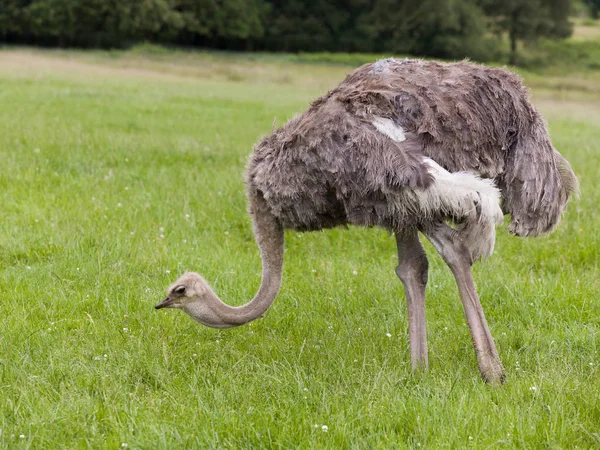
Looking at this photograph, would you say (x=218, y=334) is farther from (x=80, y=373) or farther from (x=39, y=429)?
(x=39, y=429)

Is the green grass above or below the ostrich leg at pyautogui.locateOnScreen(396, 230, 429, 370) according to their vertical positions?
below

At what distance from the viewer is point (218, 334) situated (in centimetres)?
513

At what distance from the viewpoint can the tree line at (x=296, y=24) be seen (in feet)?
165

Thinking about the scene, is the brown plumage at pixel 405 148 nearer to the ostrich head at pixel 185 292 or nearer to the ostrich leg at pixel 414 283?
the ostrich leg at pixel 414 283

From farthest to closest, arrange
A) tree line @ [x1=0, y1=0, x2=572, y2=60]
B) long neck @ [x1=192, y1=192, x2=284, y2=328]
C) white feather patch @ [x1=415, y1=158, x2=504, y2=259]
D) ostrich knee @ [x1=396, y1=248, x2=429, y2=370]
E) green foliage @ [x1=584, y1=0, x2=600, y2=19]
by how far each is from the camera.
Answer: green foliage @ [x1=584, y1=0, x2=600, y2=19] < tree line @ [x1=0, y1=0, x2=572, y2=60] < ostrich knee @ [x1=396, y1=248, x2=429, y2=370] < long neck @ [x1=192, y1=192, x2=284, y2=328] < white feather patch @ [x1=415, y1=158, x2=504, y2=259]

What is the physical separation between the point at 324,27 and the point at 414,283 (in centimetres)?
5944

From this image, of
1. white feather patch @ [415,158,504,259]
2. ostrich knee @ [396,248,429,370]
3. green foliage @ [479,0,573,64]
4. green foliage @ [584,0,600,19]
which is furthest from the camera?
green foliage @ [584,0,600,19]

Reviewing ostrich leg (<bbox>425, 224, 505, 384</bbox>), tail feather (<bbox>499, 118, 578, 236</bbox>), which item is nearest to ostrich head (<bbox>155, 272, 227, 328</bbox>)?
ostrich leg (<bbox>425, 224, 505, 384</bbox>)

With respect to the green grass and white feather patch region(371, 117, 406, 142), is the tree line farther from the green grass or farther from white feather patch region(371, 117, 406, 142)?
white feather patch region(371, 117, 406, 142)

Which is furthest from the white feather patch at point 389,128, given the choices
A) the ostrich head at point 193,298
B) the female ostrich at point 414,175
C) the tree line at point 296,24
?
the tree line at point 296,24

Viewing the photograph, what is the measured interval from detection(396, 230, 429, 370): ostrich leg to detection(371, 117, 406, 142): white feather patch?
1.87ft

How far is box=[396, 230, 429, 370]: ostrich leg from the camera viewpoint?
448cm

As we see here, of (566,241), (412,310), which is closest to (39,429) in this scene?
(412,310)

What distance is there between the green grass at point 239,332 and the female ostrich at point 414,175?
0.41 metres
